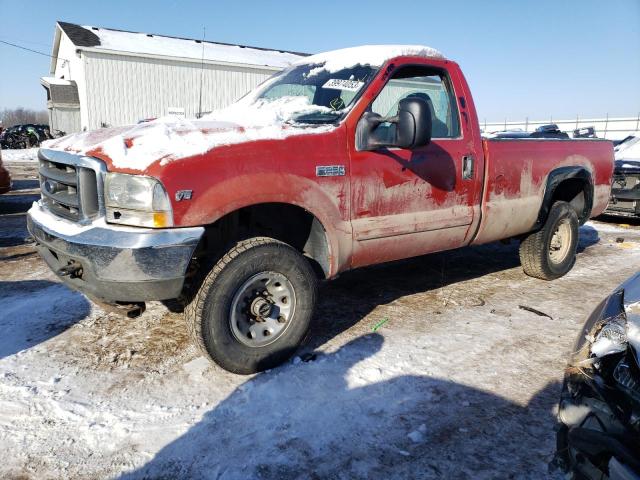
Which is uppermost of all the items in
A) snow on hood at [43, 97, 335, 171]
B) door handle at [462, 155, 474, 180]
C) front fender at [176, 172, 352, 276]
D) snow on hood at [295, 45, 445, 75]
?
snow on hood at [295, 45, 445, 75]

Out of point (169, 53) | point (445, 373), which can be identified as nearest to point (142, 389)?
point (445, 373)

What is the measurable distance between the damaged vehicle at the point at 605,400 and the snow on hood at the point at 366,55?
8.25 ft

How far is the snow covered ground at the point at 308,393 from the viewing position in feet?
7.63

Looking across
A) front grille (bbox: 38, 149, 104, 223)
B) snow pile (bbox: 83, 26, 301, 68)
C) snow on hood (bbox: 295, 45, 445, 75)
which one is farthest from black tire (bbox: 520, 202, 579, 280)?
snow pile (bbox: 83, 26, 301, 68)

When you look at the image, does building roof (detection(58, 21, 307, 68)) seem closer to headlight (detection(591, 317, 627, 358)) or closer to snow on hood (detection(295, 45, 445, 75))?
snow on hood (detection(295, 45, 445, 75))

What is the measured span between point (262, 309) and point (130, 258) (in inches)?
35.3

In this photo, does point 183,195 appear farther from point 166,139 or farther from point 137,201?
point 166,139

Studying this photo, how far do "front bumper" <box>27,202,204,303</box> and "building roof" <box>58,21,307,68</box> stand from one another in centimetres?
1956

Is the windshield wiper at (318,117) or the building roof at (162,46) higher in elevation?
the building roof at (162,46)

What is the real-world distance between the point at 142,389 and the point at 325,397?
3.69ft

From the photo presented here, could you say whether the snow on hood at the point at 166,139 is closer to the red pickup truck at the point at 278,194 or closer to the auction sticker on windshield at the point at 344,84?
the red pickup truck at the point at 278,194

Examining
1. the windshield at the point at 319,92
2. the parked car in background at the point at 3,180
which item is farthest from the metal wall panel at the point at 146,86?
the windshield at the point at 319,92

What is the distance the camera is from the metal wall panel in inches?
842

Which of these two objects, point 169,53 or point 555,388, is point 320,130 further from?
point 169,53
